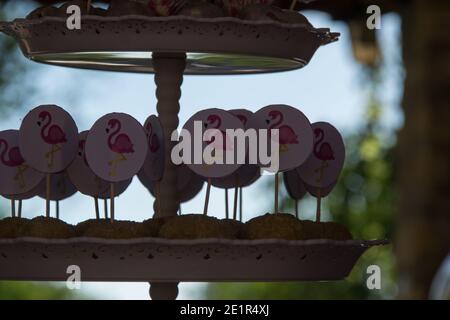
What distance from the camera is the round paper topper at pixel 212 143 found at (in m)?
1.69

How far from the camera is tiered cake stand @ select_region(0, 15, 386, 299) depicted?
1.59 meters

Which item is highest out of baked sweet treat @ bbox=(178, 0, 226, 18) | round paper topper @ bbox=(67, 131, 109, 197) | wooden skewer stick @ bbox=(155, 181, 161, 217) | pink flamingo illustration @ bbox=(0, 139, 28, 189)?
baked sweet treat @ bbox=(178, 0, 226, 18)

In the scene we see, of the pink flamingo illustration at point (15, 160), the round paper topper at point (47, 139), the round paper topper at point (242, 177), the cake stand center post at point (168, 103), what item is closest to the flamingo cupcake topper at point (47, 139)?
the round paper topper at point (47, 139)

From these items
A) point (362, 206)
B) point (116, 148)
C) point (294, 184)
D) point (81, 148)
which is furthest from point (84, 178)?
point (362, 206)

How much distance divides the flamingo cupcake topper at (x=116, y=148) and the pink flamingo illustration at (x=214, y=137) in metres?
0.11

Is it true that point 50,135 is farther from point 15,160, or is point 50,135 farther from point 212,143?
point 212,143

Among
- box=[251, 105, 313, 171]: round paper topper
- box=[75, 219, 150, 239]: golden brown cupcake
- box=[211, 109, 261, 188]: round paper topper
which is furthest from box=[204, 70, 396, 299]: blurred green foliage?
box=[75, 219, 150, 239]: golden brown cupcake

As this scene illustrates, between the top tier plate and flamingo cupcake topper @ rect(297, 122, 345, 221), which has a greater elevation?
the top tier plate

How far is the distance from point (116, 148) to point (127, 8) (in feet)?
0.76

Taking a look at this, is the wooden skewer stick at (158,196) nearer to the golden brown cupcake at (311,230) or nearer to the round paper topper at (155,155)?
the round paper topper at (155,155)

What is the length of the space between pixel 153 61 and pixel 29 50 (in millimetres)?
256

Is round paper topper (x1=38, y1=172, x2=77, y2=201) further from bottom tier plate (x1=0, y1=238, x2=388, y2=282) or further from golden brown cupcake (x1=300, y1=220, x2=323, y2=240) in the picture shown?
golden brown cupcake (x1=300, y1=220, x2=323, y2=240)

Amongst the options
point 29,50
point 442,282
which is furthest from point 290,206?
point 29,50

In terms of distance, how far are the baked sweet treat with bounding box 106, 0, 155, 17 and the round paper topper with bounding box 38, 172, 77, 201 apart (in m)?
0.34
